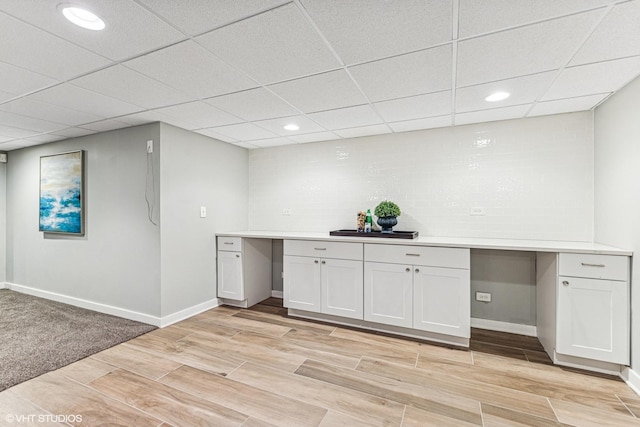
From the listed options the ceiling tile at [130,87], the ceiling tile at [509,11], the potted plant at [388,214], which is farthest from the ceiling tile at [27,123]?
the ceiling tile at [509,11]

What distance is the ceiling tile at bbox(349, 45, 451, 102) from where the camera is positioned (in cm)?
183

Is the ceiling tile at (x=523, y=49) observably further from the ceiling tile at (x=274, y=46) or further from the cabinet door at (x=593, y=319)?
the cabinet door at (x=593, y=319)

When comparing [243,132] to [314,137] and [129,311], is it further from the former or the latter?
[129,311]

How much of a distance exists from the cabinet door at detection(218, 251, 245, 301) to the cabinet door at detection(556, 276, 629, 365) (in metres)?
3.15

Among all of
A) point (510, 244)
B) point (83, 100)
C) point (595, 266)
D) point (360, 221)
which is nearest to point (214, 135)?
point (83, 100)

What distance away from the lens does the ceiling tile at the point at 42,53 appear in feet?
5.07

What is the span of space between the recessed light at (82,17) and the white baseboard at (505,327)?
383 cm

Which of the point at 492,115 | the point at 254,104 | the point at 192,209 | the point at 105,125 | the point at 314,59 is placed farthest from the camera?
the point at 192,209

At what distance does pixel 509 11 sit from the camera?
1397 mm

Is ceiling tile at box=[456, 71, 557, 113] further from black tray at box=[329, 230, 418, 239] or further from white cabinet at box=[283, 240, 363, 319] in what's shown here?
white cabinet at box=[283, 240, 363, 319]

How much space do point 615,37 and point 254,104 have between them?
237 cm

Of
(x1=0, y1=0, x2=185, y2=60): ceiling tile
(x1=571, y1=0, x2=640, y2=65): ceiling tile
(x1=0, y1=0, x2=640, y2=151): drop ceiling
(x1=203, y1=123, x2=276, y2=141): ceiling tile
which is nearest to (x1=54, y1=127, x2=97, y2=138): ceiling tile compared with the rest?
(x1=0, y1=0, x2=640, y2=151): drop ceiling

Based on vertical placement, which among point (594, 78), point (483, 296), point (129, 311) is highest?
point (594, 78)

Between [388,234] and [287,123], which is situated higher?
[287,123]
